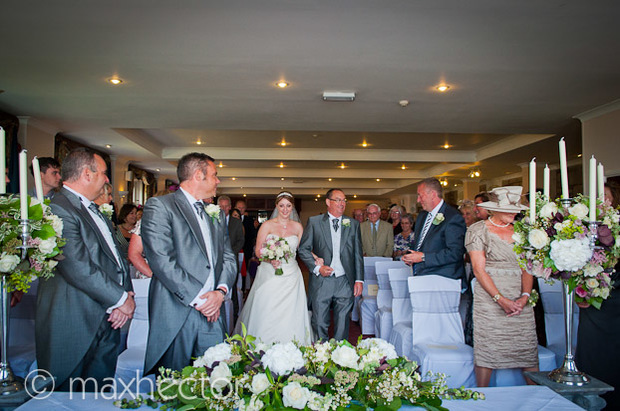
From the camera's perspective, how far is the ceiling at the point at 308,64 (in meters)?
4.13

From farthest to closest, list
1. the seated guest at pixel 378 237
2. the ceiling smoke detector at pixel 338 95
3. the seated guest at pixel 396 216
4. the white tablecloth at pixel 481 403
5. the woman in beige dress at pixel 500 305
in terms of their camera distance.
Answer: the seated guest at pixel 396 216
the seated guest at pixel 378 237
the ceiling smoke detector at pixel 338 95
the woman in beige dress at pixel 500 305
the white tablecloth at pixel 481 403

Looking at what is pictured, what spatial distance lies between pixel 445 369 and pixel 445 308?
1.84ft

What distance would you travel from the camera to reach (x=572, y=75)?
19.1ft

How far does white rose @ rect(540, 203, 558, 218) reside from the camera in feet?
6.52

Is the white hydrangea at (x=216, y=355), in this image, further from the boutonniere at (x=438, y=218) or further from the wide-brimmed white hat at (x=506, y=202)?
the boutonniere at (x=438, y=218)

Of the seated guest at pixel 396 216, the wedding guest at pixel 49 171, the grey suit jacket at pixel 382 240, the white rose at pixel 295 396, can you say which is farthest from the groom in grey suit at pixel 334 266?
the seated guest at pixel 396 216

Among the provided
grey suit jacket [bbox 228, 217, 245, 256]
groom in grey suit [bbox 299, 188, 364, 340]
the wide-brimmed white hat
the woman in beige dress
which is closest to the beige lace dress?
the woman in beige dress

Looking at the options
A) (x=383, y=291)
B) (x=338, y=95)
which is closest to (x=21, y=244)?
(x=383, y=291)

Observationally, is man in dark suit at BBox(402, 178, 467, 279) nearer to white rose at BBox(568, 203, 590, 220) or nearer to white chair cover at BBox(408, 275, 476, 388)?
white chair cover at BBox(408, 275, 476, 388)

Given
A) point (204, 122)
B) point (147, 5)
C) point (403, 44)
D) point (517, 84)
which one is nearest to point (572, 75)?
point (517, 84)

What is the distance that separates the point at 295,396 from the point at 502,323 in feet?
7.85

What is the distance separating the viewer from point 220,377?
4.77ft

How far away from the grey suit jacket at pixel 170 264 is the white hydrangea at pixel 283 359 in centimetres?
126

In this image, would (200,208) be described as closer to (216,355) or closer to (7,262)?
(7,262)
